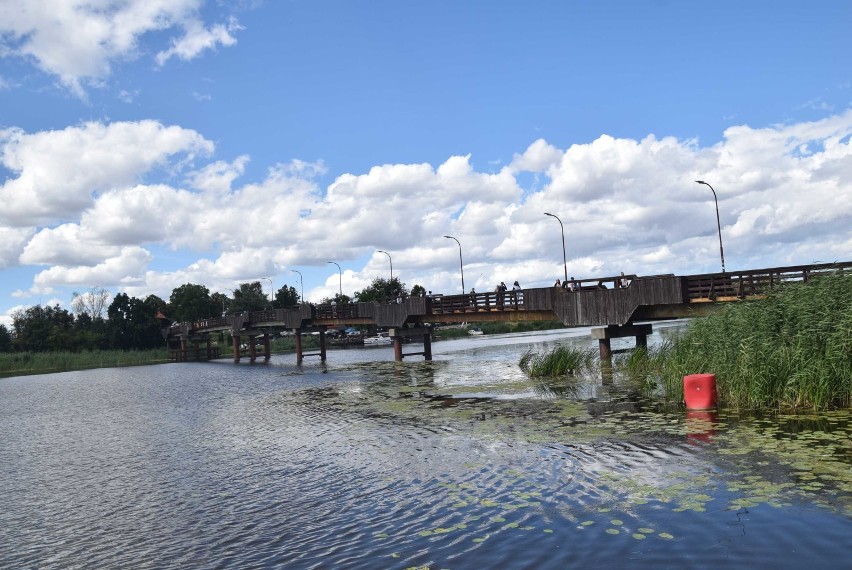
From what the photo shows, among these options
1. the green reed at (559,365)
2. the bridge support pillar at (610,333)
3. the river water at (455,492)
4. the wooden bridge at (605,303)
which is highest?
the wooden bridge at (605,303)

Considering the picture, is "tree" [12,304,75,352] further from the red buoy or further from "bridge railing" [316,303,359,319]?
the red buoy

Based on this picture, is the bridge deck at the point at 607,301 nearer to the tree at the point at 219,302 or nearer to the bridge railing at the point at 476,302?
the bridge railing at the point at 476,302

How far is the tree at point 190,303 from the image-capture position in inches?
6304

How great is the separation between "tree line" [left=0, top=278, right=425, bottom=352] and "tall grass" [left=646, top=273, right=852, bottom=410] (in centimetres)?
8059

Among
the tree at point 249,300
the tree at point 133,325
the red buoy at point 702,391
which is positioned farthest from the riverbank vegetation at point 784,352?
the tree at point 249,300

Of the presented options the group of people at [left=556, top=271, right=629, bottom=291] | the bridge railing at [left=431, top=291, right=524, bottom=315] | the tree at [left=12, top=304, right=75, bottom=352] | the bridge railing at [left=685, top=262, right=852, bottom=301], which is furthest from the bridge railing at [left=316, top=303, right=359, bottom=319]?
the tree at [left=12, top=304, right=75, bottom=352]

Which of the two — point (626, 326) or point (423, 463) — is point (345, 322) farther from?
point (423, 463)

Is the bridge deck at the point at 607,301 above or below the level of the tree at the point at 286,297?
below

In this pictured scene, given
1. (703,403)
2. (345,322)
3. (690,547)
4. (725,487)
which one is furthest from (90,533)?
(345,322)

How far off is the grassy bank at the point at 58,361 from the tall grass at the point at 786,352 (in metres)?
83.6

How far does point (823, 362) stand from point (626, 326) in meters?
17.2

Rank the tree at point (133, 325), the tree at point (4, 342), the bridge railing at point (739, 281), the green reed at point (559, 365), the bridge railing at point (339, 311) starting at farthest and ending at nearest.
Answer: the tree at point (133, 325) → the tree at point (4, 342) → the bridge railing at point (339, 311) → the green reed at point (559, 365) → the bridge railing at point (739, 281)

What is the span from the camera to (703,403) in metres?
17.2

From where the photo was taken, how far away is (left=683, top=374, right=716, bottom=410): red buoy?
1714 centimetres
